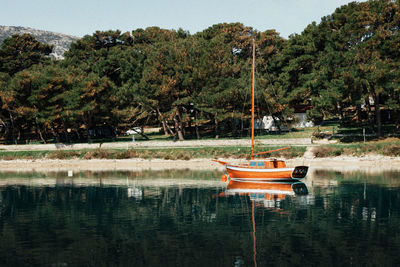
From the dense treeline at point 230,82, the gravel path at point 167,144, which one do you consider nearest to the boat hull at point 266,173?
the gravel path at point 167,144

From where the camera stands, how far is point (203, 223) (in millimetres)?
30281

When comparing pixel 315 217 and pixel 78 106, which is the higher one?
pixel 78 106

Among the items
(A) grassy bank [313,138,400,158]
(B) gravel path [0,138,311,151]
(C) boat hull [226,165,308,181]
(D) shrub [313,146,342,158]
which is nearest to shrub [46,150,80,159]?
(B) gravel path [0,138,311,151]

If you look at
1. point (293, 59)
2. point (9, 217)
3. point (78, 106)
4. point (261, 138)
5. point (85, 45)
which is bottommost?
point (9, 217)

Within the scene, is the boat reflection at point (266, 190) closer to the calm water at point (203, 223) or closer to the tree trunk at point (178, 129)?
the calm water at point (203, 223)

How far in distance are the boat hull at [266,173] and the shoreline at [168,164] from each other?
1254cm

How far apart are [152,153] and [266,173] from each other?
28.8m

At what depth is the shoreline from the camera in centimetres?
6109

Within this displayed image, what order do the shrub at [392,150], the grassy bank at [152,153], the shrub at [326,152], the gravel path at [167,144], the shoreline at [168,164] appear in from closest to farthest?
1. the shoreline at [168,164]
2. the shrub at [392,150]
3. the shrub at [326,152]
4. the grassy bank at [152,153]
5. the gravel path at [167,144]

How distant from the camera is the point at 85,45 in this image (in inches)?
4419

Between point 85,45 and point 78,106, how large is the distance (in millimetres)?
35695

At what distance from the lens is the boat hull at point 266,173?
4856cm

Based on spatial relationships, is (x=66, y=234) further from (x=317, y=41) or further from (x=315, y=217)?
(x=317, y=41)

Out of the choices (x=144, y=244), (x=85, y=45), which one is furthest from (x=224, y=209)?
(x=85, y=45)
